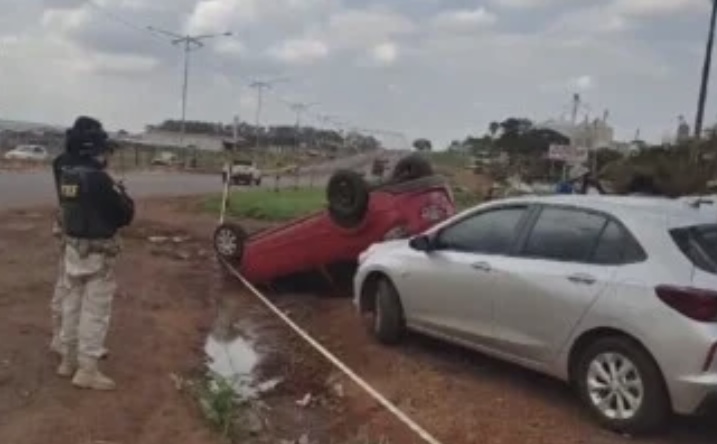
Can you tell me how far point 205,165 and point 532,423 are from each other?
81.1 m

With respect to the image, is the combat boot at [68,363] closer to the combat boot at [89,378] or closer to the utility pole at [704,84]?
the combat boot at [89,378]

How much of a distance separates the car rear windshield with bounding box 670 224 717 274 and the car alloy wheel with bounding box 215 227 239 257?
8249mm

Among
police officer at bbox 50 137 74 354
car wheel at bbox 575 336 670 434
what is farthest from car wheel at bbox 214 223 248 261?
car wheel at bbox 575 336 670 434

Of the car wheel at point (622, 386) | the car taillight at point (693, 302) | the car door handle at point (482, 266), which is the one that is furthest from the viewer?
the car door handle at point (482, 266)

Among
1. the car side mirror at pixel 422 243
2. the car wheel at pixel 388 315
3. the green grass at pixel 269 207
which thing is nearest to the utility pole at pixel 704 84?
the green grass at pixel 269 207

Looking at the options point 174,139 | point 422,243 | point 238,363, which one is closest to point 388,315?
point 422,243

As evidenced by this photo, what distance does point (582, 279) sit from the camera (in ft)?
26.2

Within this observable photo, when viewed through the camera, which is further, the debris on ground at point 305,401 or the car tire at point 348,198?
the car tire at point 348,198

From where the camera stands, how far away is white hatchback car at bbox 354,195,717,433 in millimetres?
7289

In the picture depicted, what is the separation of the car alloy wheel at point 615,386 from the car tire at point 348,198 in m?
5.23

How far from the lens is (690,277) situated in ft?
24.2

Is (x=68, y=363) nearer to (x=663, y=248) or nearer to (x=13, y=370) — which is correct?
(x=13, y=370)

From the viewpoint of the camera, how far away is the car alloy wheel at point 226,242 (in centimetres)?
1517

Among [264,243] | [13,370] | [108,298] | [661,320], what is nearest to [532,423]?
[661,320]
